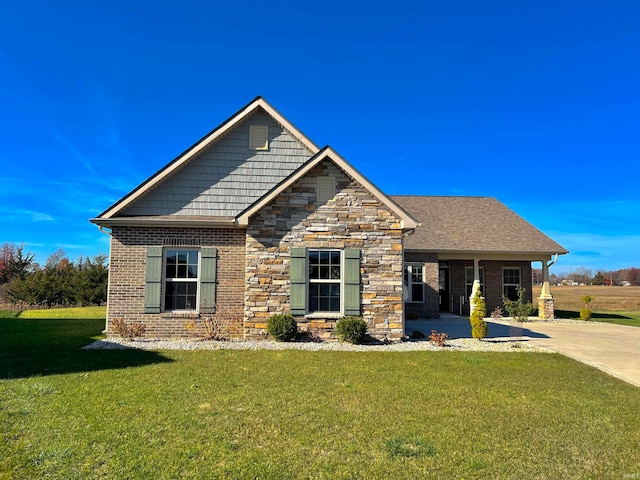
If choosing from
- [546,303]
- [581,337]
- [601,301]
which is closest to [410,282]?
[546,303]

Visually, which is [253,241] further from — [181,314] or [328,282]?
[181,314]

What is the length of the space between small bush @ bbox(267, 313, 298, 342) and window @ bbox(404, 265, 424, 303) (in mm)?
8651

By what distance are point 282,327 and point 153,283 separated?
378 cm

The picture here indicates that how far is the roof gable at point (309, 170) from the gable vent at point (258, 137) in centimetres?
233

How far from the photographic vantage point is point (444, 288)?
20.7 m

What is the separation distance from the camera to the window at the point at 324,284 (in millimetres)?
11188

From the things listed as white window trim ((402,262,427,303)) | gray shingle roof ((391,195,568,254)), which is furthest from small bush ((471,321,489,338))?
gray shingle roof ((391,195,568,254))

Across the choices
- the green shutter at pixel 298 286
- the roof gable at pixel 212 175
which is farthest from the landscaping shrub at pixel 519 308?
the roof gable at pixel 212 175

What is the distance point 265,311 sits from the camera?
11.0m

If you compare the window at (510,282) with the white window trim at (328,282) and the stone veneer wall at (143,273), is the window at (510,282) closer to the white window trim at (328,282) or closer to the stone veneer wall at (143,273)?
the white window trim at (328,282)

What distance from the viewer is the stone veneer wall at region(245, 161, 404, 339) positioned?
11000 millimetres

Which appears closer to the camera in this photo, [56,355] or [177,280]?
[56,355]

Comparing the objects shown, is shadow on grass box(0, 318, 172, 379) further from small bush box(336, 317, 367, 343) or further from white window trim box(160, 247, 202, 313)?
small bush box(336, 317, 367, 343)

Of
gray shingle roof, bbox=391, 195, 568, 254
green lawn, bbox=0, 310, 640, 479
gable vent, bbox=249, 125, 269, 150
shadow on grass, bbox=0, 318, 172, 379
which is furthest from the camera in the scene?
gray shingle roof, bbox=391, 195, 568, 254
